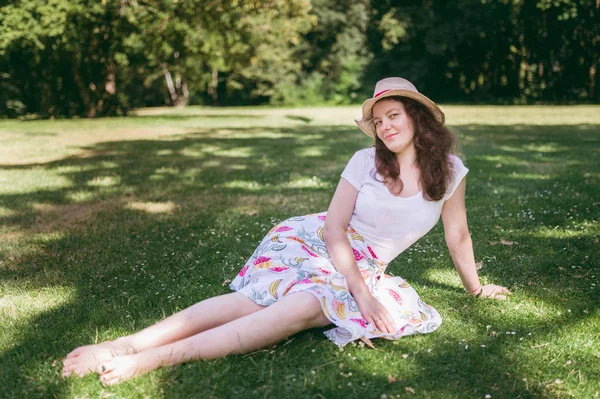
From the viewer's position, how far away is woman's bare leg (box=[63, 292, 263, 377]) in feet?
9.80

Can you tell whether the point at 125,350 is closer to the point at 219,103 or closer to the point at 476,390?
the point at 476,390

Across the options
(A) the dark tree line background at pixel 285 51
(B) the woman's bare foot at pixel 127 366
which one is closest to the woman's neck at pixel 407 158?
(B) the woman's bare foot at pixel 127 366

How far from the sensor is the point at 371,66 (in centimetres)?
4603

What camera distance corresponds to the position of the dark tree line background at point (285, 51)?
74.9 feet

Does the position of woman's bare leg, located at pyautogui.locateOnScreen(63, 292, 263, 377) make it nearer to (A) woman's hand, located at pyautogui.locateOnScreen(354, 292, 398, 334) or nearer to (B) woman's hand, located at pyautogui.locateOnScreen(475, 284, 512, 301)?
(A) woman's hand, located at pyautogui.locateOnScreen(354, 292, 398, 334)

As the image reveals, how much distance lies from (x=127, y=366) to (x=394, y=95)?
231 centimetres

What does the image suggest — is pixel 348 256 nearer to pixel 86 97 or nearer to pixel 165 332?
pixel 165 332

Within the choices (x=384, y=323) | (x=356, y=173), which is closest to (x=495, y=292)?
(x=384, y=323)

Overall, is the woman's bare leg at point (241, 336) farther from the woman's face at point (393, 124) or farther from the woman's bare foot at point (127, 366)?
the woman's face at point (393, 124)

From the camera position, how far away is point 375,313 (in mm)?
3225

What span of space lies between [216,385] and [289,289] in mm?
727

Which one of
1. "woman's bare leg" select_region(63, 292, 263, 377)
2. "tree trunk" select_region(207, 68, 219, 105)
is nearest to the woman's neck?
"woman's bare leg" select_region(63, 292, 263, 377)

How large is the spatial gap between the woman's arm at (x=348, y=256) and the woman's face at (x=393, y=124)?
1.32ft

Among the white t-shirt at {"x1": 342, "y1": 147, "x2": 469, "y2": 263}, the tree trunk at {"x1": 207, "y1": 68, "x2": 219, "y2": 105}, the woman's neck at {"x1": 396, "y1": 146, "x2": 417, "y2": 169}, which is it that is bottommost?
the tree trunk at {"x1": 207, "y1": 68, "x2": 219, "y2": 105}
